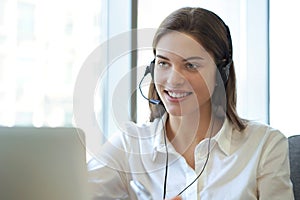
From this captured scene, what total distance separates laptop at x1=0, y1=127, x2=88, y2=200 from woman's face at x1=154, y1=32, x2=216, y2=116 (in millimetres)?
599

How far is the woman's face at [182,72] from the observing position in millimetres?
1163

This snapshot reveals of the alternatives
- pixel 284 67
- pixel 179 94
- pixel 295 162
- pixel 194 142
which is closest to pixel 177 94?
pixel 179 94

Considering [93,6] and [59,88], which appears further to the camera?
[93,6]

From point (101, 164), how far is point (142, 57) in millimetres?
436

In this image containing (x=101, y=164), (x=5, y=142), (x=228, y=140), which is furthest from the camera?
(x=228, y=140)

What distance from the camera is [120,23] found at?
1.77 meters

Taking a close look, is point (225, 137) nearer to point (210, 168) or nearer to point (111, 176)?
point (210, 168)

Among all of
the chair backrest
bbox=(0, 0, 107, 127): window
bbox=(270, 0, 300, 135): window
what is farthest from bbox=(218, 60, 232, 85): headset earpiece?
bbox=(270, 0, 300, 135): window

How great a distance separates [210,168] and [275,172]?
188mm

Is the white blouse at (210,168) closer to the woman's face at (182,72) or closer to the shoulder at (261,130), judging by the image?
the shoulder at (261,130)

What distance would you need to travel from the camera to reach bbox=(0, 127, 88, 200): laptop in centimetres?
57

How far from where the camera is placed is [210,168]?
1250 millimetres

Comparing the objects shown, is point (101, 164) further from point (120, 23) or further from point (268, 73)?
point (268, 73)

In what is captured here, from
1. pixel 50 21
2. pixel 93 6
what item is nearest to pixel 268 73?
pixel 93 6
